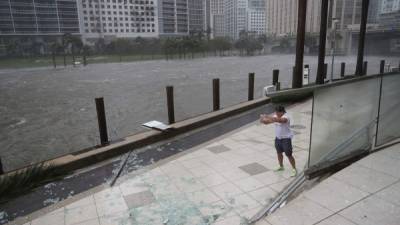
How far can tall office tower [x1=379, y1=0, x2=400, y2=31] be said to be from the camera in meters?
74.7

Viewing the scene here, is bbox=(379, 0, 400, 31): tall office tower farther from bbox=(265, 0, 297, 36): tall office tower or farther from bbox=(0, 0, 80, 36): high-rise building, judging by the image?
bbox=(0, 0, 80, 36): high-rise building

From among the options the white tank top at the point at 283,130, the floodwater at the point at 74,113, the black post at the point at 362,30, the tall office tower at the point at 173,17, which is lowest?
the floodwater at the point at 74,113

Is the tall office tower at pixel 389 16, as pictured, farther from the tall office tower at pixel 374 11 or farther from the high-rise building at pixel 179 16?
the high-rise building at pixel 179 16

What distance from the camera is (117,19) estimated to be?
463 feet

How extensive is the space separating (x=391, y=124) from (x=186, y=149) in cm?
424

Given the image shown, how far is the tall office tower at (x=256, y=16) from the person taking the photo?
615 ft

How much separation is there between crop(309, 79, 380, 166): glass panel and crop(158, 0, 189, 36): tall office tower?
14861 centimetres

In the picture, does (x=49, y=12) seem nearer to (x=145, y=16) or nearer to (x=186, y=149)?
(x=145, y=16)

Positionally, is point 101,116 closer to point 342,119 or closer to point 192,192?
point 192,192

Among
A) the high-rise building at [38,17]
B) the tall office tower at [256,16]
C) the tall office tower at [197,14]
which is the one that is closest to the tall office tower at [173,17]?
the tall office tower at [197,14]

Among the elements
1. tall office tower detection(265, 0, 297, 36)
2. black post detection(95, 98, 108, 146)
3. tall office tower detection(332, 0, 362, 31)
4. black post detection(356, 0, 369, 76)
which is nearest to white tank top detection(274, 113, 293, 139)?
black post detection(95, 98, 108, 146)

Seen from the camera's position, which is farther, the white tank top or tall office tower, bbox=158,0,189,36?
tall office tower, bbox=158,0,189,36

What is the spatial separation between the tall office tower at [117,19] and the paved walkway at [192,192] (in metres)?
128

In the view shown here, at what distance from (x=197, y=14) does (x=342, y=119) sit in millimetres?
172096
